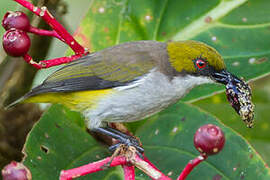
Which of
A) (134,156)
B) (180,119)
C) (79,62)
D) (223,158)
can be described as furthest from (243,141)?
(79,62)

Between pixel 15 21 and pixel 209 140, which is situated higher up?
pixel 15 21

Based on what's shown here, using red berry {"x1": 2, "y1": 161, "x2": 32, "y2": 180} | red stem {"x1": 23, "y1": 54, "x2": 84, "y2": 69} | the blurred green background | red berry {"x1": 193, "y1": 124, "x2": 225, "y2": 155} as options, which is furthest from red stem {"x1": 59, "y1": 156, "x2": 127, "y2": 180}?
the blurred green background

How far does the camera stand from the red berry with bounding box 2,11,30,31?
283 cm

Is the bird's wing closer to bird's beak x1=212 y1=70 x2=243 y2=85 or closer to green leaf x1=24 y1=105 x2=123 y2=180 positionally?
green leaf x1=24 y1=105 x2=123 y2=180

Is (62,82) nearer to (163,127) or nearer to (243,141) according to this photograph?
(163,127)

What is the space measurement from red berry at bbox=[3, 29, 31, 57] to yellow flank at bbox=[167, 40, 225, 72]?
3.22 feet

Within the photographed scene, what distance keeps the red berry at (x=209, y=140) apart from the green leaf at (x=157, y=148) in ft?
2.79

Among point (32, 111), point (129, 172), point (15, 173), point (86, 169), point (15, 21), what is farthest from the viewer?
point (32, 111)

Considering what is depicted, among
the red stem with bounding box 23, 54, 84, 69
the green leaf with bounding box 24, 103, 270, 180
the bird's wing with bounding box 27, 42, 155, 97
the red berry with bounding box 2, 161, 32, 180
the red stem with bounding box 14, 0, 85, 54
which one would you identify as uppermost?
the red stem with bounding box 14, 0, 85, 54

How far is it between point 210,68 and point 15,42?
1187mm

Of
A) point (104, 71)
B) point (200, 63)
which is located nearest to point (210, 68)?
point (200, 63)

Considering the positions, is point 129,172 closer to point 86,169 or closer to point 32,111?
point 86,169

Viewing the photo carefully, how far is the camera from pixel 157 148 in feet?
10.6

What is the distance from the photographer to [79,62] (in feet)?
10.7
